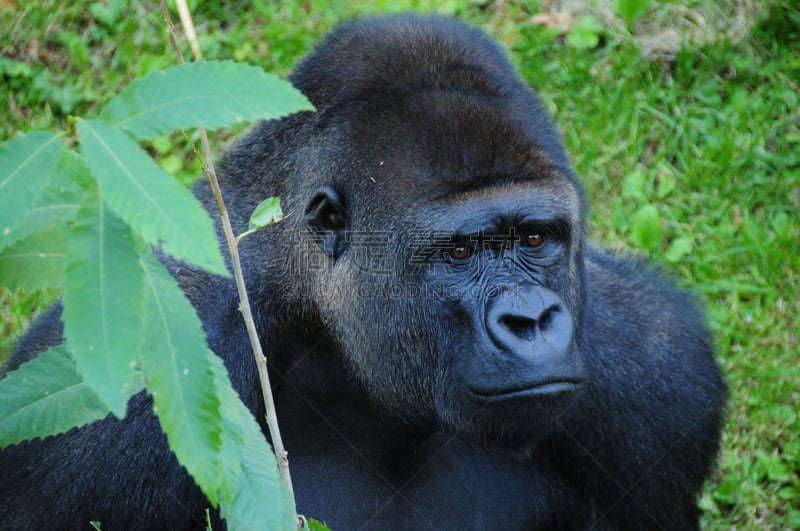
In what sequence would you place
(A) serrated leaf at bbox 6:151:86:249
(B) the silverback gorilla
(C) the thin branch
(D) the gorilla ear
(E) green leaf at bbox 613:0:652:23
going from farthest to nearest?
(E) green leaf at bbox 613:0:652:23
(D) the gorilla ear
(B) the silverback gorilla
(C) the thin branch
(A) serrated leaf at bbox 6:151:86:249

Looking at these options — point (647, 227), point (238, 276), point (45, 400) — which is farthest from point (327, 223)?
point (647, 227)

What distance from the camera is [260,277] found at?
381cm

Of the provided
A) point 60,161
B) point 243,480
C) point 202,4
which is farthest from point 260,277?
point 202,4

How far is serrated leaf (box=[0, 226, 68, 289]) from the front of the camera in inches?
91.5

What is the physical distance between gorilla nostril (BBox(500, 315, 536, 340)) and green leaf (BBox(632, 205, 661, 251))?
2955 mm

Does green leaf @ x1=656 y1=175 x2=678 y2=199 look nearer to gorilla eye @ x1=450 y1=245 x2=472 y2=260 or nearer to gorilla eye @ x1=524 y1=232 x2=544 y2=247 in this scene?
gorilla eye @ x1=524 y1=232 x2=544 y2=247

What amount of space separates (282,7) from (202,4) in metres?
0.53

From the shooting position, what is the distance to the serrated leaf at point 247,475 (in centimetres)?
223

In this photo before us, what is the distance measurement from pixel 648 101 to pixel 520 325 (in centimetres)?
391

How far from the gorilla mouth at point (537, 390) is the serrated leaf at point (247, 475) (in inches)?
37.8

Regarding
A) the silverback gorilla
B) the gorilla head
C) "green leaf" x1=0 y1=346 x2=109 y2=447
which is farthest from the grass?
"green leaf" x1=0 y1=346 x2=109 y2=447

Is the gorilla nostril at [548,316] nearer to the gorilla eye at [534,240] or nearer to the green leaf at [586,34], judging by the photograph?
the gorilla eye at [534,240]

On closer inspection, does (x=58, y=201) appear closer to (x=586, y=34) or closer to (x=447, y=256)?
(x=447, y=256)

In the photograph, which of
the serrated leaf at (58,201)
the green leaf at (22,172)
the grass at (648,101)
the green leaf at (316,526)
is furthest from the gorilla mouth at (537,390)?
the grass at (648,101)
